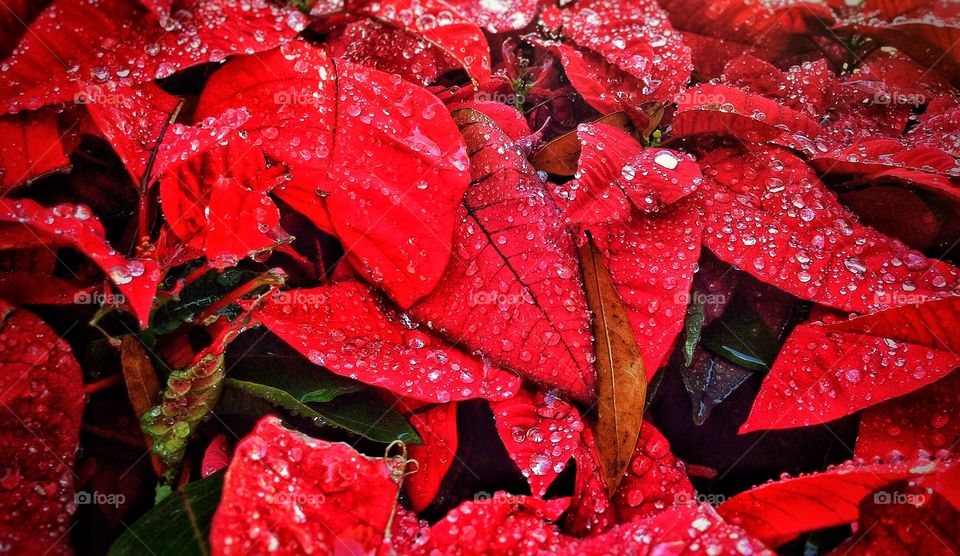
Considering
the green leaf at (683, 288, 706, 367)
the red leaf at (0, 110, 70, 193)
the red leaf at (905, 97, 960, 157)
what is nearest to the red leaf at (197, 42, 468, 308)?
the red leaf at (0, 110, 70, 193)

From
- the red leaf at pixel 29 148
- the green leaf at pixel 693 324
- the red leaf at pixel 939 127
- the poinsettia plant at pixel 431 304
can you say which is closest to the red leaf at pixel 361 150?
the poinsettia plant at pixel 431 304

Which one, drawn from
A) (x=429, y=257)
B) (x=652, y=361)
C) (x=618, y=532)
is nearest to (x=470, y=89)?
(x=429, y=257)

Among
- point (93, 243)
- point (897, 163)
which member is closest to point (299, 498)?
point (93, 243)

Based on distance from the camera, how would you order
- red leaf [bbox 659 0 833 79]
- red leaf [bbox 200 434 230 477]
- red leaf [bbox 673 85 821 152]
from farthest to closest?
1. red leaf [bbox 659 0 833 79]
2. red leaf [bbox 673 85 821 152]
3. red leaf [bbox 200 434 230 477]

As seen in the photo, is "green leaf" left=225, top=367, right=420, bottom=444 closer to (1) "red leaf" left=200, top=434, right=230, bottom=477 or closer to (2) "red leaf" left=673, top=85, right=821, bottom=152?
→ (1) "red leaf" left=200, top=434, right=230, bottom=477

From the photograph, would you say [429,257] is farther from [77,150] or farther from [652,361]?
[77,150]

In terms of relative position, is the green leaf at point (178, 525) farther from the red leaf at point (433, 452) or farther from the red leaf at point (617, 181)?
the red leaf at point (617, 181)

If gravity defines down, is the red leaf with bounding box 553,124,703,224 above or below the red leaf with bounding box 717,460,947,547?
above
